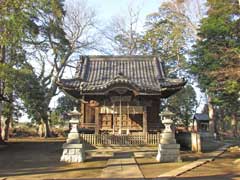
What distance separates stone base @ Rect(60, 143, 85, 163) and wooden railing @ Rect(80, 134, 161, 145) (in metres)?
3.33

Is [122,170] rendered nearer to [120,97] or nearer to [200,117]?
[120,97]

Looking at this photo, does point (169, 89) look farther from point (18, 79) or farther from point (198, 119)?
point (198, 119)

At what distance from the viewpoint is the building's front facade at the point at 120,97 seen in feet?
59.0

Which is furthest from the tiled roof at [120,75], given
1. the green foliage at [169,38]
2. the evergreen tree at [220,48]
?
the green foliage at [169,38]

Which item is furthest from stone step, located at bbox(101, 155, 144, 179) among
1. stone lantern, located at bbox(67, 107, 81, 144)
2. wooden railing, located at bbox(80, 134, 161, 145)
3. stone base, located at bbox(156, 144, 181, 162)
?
wooden railing, located at bbox(80, 134, 161, 145)

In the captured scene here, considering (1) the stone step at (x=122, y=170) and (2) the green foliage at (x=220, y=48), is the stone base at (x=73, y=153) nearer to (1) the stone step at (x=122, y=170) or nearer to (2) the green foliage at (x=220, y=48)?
(1) the stone step at (x=122, y=170)

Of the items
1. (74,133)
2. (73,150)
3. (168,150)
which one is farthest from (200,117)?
(73,150)

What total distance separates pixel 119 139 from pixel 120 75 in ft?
11.7

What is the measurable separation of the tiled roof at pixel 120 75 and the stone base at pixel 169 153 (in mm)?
4735

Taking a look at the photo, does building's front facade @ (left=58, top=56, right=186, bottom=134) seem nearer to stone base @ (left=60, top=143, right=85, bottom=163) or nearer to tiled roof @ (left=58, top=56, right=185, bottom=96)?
tiled roof @ (left=58, top=56, right=185, bottom=96)

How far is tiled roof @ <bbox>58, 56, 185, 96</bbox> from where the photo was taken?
17.9m

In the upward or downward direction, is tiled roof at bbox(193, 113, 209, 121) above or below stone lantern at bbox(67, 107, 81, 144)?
above

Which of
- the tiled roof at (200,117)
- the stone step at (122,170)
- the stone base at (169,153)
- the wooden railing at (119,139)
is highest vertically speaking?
the tiled roof at (200,117)

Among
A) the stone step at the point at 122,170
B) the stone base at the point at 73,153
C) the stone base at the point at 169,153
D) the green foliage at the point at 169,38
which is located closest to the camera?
the stone step at the point at 122,170
